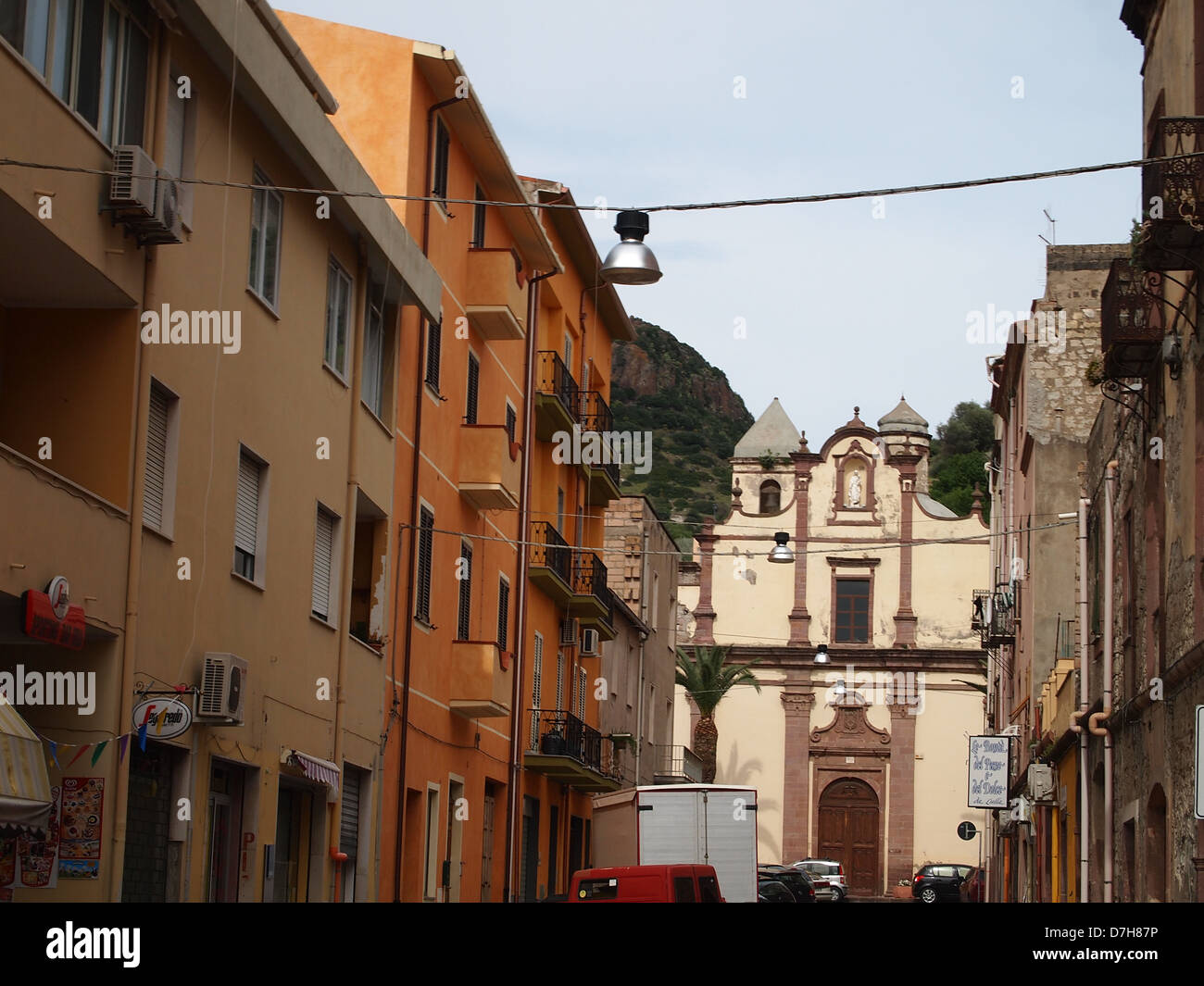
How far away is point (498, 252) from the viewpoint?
84.9 feet

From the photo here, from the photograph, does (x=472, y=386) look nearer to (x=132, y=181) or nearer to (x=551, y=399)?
(x=551, y=399)

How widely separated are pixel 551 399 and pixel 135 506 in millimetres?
18177

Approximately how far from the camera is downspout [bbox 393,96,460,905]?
21781 millimetres

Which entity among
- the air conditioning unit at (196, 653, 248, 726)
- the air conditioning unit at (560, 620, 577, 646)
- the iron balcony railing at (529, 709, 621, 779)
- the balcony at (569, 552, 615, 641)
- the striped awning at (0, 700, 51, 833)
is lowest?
the striped awning at (0, 700, 51, 833)

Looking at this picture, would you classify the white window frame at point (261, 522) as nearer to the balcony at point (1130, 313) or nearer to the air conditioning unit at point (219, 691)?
the air conditioning unit at point (219, 691)

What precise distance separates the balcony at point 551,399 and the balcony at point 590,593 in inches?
122

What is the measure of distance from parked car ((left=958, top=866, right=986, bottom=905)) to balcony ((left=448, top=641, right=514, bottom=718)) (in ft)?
86.0

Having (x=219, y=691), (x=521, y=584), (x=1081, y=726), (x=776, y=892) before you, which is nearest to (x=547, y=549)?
(x=521, y=584)

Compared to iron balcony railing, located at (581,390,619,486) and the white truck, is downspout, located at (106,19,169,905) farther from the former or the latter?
iron balcony railing, located at (581,390,619,486)

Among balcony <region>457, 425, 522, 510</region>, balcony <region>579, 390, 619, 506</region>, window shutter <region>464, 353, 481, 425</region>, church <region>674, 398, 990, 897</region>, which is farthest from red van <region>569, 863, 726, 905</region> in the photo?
church <region>674, 398, 990, 897</region>

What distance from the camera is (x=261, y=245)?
16438mm

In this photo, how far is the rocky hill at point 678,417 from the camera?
11991cm

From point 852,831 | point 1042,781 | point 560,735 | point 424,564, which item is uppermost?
point 424,564

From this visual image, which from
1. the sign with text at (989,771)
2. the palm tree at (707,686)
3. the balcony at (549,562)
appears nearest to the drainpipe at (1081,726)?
the balcony at (549,562)
